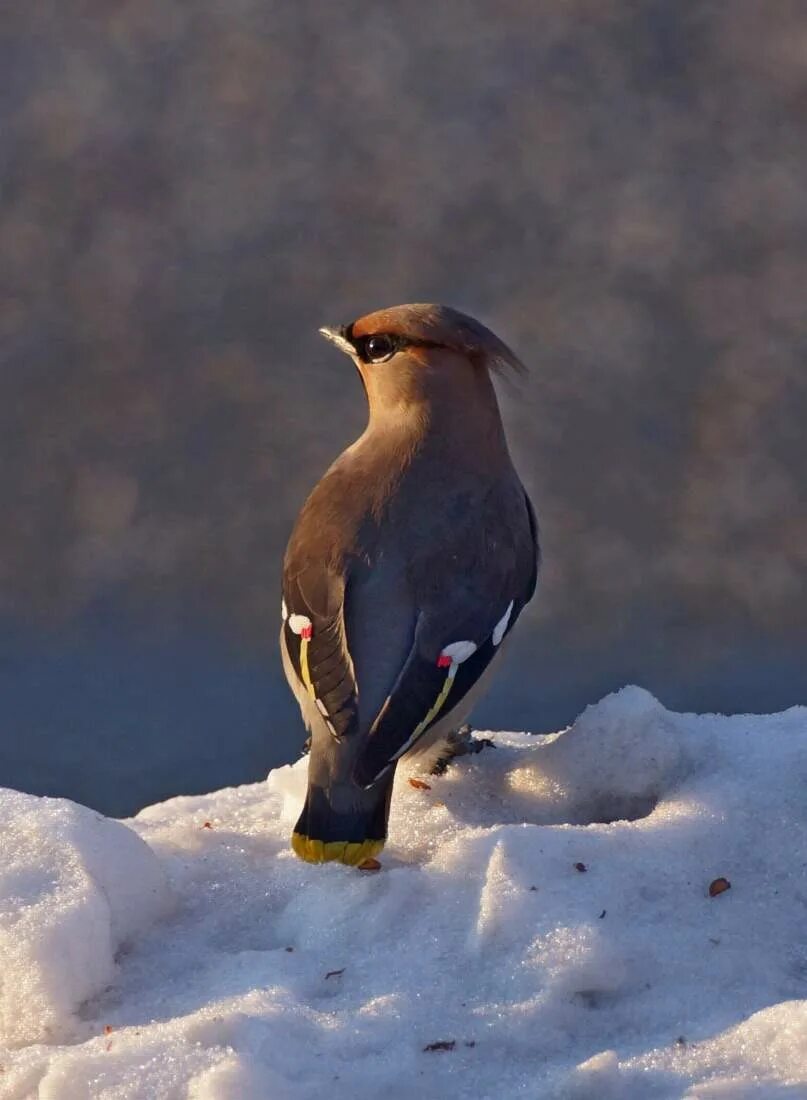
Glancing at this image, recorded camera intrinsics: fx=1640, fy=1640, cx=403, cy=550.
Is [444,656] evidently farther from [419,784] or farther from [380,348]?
[380,348]

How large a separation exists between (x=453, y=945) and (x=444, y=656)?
1.58ft

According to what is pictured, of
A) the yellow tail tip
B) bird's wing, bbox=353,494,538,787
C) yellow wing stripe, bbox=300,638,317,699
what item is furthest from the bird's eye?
the yellow tail tip

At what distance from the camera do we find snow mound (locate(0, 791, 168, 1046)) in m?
1.64

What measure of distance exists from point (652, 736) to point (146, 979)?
742 mm

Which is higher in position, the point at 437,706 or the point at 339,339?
the point at 339,339

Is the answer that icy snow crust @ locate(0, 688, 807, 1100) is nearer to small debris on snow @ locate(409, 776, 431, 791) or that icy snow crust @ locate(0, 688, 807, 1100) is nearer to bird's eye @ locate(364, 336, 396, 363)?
small debris on snow @ locate(409, 776, 431, 791)

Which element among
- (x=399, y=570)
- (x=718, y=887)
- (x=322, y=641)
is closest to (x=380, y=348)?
(x=399, y=570)

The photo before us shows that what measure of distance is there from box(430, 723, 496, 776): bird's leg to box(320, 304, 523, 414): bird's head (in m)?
0.51

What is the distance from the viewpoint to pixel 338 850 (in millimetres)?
1960

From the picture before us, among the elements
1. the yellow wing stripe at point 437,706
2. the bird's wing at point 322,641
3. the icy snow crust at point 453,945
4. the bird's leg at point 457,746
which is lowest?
the icy snow crust at point 453,945

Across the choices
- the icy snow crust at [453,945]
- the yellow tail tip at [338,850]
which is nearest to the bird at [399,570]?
the yellow tail tip at [338,850]

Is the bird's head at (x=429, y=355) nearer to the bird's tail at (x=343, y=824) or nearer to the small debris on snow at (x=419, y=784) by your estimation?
the small debris on snow at (x=419, y=784)

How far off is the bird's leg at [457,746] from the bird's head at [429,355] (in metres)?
0.51

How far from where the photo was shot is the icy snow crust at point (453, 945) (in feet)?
4.94
